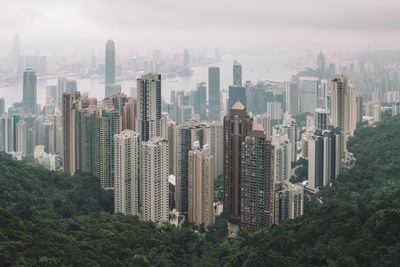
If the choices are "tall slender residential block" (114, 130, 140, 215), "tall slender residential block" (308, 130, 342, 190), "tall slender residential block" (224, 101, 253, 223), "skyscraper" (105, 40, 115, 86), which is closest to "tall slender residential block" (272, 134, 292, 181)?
"tall slender residential block" (308, 130, 342, 190)

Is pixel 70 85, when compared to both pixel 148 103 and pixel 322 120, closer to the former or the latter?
pixel 148 103

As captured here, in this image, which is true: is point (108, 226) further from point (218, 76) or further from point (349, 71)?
point (218, 76)

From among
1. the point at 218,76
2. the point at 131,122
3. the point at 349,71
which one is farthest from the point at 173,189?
the point at 218,76

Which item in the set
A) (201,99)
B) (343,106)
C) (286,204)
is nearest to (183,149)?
(286,204)

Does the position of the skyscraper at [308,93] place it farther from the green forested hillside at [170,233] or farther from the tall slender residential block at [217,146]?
the green forested hillside at [170,233]

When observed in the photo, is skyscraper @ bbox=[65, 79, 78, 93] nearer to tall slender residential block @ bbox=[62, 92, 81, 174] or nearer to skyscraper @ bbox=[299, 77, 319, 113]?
tall slender residential block @ bbox=[62, 92, 81, 174]
